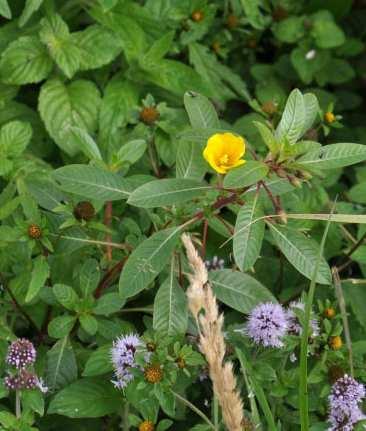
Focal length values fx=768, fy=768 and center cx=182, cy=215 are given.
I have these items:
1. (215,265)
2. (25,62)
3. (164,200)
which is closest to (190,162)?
(164,200)

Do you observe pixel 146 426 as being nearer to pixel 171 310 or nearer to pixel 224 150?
pixel 171 310

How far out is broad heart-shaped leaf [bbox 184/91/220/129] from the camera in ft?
5.86

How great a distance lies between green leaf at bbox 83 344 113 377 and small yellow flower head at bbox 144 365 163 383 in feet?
0.61

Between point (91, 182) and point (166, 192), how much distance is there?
188 millimetres

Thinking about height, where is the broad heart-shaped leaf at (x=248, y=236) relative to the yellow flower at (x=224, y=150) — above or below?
below

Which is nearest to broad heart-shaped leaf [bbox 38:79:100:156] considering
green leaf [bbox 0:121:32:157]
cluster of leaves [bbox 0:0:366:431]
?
cluster of leaves [bbox 0:0:366:431]

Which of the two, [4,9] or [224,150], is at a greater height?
[4,9]

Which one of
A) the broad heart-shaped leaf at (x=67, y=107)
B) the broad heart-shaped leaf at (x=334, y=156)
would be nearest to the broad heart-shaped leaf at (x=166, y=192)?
the broad heart-shaped leaf at (x=334, y=156)

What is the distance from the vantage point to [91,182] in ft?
5.65

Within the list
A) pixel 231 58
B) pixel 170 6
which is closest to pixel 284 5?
pixel 231 58

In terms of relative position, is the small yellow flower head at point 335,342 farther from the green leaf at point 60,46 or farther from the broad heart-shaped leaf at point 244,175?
the green leaf at point 60,46

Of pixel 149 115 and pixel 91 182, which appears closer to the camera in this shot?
pixel 91 182

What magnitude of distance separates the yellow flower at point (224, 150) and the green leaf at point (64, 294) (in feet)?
1.47

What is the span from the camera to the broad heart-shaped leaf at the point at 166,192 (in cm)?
162
